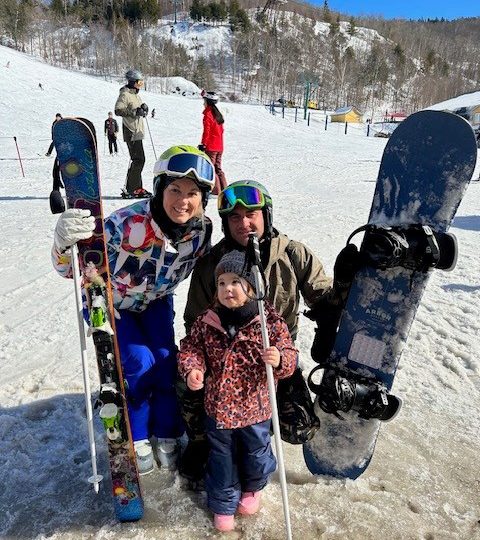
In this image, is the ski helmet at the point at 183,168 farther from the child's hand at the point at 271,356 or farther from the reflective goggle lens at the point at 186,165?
the child's hand at the point at 271,356

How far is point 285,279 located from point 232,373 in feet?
1.81

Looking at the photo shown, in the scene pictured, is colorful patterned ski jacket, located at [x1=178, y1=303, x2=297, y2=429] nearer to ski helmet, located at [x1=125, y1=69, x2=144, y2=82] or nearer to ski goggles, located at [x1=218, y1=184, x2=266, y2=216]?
ski goggles, located at [x1=218, y1=184, x2=266, y2=216]

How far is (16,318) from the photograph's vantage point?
12.8 feet

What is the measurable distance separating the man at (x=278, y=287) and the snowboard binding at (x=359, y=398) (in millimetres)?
113

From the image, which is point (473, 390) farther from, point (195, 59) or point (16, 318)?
point (195, 59)

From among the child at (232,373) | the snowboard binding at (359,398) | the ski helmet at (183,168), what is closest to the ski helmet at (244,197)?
the ski helmet at (183,168)

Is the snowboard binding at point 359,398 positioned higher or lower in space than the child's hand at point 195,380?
lower

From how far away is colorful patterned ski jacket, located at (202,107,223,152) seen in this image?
322 inches

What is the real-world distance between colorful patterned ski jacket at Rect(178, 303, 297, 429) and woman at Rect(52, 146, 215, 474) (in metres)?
0.40

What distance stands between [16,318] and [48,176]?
309 inches

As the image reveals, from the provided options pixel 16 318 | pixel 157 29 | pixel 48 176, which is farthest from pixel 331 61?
pixel 16 318

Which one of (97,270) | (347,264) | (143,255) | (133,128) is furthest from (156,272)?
(133,128)

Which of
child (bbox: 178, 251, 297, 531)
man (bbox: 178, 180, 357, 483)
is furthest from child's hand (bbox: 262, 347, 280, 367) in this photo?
man (bbox: 178, 180, 357, 483)

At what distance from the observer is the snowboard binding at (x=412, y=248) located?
6.18ft
